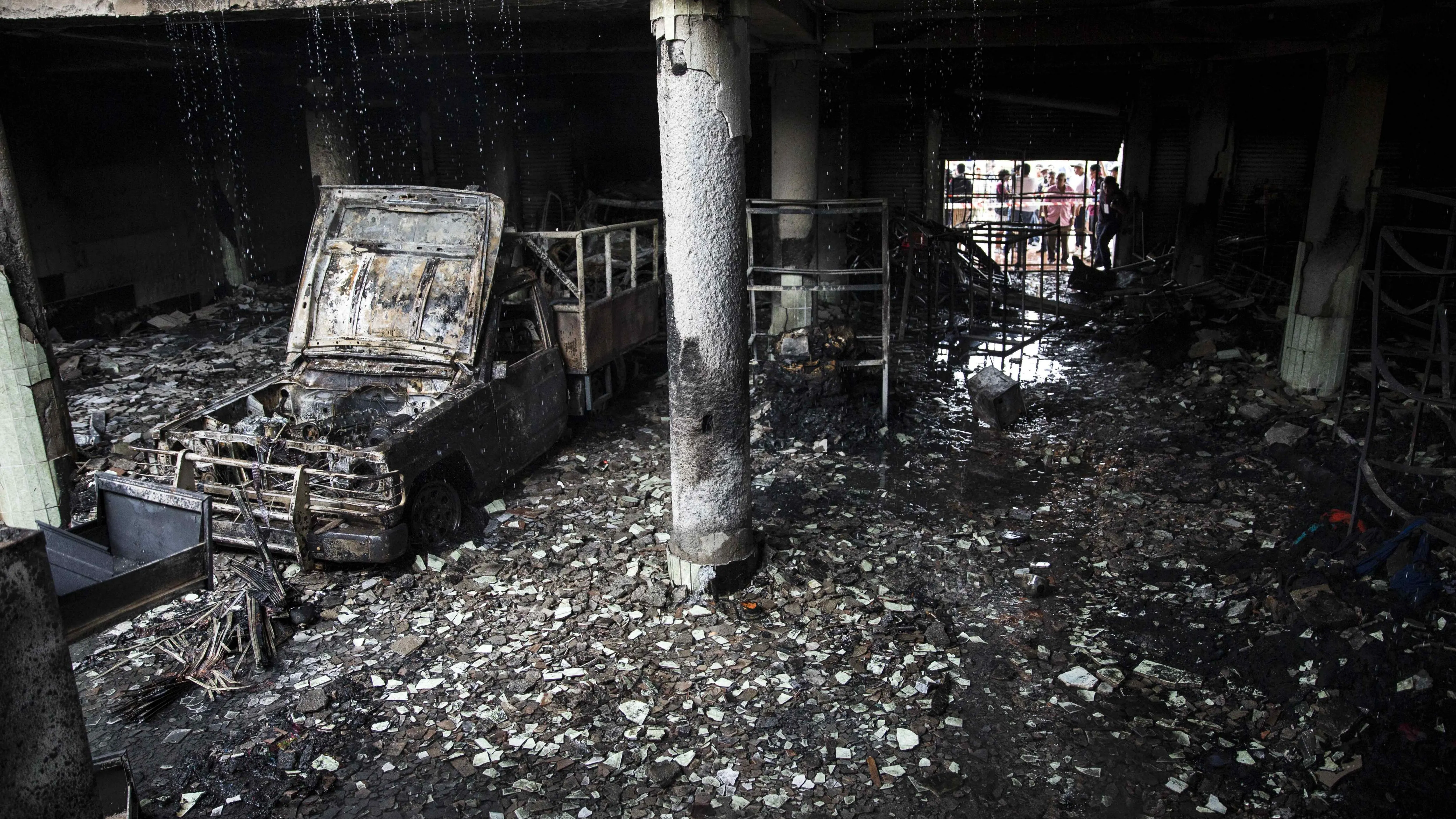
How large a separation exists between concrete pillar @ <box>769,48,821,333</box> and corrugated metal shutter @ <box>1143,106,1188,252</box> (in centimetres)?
820

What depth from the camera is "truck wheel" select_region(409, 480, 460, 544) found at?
20.9 ft

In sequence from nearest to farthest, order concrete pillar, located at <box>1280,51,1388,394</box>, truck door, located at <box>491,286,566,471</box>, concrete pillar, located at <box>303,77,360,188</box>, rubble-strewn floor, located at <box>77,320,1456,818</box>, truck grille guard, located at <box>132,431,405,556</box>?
rubble-strewn floor, located at <box>77,320,1456,818</box> < truck grille guard, located at <box>132,431,405,556</box> < truck door, located at <box>491,286,566,471</box> < concrete pillar, located at <box>1280,51,1388,394</box> < concrete pillar, located at <box>303,77,360,188</box>

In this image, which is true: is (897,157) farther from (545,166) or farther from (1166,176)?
(545,166)

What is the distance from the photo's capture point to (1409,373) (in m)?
9.11

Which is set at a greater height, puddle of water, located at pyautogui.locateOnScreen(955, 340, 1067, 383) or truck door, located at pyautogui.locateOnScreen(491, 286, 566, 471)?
truck door, located at pyautogui.locateOnScreen(491, 286, 566, 471)

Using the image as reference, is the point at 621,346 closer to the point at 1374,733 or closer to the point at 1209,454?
the point at 1209,454

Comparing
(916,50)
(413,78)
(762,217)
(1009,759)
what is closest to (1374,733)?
(1009,759)

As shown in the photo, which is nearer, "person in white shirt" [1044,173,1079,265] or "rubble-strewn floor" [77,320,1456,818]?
"rubble-strewn floor" [77,320,1456,818]

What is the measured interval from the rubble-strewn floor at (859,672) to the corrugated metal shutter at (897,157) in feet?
36.3

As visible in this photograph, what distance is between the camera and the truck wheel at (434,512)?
251 inches

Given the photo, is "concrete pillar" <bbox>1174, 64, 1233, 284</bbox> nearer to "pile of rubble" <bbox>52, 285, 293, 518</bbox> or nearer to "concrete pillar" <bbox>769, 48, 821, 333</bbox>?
"concrete pillar" <bbox>769, 48, 821, 333</bbox>

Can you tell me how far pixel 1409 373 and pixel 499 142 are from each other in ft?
46.1

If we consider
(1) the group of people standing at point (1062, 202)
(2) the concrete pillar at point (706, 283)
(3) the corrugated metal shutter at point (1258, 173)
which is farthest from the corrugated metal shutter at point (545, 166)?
(2) the concrete pillar at point (706, 283)

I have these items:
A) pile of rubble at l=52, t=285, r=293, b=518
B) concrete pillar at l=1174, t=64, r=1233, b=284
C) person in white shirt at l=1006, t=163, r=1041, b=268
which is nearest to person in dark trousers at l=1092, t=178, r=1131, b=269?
person in white shirt at l=1006, t=163, r=1041, b=268
